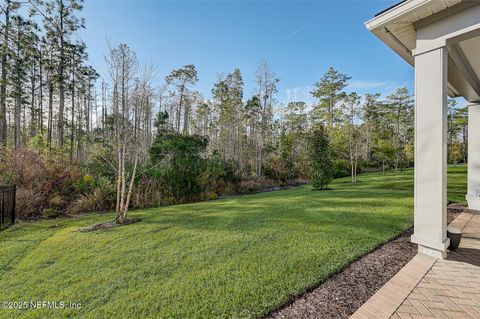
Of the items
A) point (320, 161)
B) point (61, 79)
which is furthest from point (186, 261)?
point (61, 79)

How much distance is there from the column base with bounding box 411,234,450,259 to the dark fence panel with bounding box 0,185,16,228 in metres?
8.35

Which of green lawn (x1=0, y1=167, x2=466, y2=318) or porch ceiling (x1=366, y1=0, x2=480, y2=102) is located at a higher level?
→ porch ceiling (x1=366, y1=0, x2=480, y2=102)

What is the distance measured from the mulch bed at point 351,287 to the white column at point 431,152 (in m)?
0.43

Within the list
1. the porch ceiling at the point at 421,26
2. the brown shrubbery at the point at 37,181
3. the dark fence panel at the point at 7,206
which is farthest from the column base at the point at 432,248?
the brown shrubbery at the point at 37,181

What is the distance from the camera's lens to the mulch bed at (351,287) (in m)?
1.91

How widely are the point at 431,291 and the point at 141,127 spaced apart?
13.3 m

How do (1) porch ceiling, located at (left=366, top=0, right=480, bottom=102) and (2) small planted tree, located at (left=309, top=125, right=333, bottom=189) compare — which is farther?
(2) small planted tree, located at (left=309, top=125, right=333, bottom=189)

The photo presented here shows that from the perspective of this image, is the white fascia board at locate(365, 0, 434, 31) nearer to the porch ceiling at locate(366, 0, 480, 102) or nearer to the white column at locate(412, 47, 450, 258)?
the porch ceiling at locate(366, 0, 480, 102)

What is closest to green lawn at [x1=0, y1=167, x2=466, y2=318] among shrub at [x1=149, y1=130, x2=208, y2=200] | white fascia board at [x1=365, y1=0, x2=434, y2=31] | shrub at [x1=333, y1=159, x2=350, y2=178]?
white fascia board at [x1=365, y1=0, x2=434, y2=31]

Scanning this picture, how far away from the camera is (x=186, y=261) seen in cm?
289

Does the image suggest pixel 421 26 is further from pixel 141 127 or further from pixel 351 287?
pixel 141 127

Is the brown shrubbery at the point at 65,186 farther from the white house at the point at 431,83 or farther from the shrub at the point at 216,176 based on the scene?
the white house at the point at 431,83

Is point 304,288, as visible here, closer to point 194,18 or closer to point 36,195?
point 36,195

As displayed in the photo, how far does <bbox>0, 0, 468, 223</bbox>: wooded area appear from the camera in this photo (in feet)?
20.8
